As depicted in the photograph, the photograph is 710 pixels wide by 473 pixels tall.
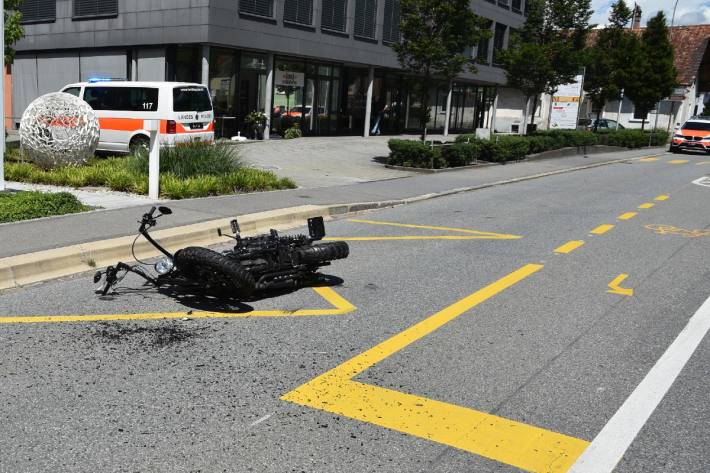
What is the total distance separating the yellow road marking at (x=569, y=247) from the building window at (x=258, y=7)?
17.9m

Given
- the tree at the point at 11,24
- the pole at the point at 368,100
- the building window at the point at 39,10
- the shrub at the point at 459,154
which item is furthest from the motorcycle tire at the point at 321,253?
Answer: the building window at the point at 39,10

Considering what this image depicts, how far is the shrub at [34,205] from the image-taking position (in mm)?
9219

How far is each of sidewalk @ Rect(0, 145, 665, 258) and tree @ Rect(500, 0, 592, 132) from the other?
793cm

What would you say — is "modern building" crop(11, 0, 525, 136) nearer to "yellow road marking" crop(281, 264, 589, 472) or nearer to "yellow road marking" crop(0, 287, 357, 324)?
"yellow road marking" crop(0, 287, 357, 324)

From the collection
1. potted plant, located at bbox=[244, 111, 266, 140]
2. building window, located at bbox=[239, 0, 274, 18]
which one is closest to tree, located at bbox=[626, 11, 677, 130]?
building window, located at bbox=[239, 0, 274, 18]

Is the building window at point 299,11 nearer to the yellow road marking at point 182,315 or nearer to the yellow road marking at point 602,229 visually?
the yellow road marking at point 602,229

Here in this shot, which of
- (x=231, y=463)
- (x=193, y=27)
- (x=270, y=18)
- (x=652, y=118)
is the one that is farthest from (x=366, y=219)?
(x=652, y=118)

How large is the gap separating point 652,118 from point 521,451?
64.8 m

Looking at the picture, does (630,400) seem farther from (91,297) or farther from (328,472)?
(91,297)

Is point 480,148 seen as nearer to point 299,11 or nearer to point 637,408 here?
point 299,11

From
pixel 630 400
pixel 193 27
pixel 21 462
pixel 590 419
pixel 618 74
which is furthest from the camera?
pixel 618 74

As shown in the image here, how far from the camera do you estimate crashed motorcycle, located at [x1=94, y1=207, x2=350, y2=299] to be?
591 centimetres

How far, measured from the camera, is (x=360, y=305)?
6594 mm

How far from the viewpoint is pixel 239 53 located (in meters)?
25.9
